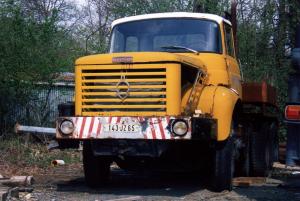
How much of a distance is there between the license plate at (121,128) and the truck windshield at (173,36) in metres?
1.94

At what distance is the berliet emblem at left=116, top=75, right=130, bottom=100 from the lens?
902 cm

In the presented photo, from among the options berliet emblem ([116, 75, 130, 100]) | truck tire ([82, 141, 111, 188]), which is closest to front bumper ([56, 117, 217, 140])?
berliet emblem ([116, 75, 130, 100])

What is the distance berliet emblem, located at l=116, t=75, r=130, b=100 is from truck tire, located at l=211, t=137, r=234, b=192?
1.65m

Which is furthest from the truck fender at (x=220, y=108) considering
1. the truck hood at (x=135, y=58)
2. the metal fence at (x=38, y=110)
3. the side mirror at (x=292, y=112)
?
the metal fence at (x=38, y=110)

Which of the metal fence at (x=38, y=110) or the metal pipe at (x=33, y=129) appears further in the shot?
the metal fence at (x=38, y=110)

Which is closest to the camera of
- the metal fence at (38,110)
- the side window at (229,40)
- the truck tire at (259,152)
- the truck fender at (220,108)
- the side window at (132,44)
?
the truck fender at (220,108)

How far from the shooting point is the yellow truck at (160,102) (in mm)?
8859

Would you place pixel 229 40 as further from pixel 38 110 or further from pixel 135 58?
pixel 38 110

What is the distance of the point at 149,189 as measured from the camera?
1020cm

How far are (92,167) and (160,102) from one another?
206cm

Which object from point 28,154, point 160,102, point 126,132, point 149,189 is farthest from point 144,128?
point 28,154

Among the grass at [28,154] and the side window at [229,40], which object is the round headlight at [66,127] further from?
the grass at [28,154]

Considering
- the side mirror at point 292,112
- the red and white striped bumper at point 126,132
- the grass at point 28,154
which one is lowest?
the grass at point 28,154

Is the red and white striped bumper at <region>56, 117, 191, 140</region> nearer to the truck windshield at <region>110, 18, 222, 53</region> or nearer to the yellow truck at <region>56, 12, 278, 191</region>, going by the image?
the yellow truck at <region>56, 12, 278, 191</region>
